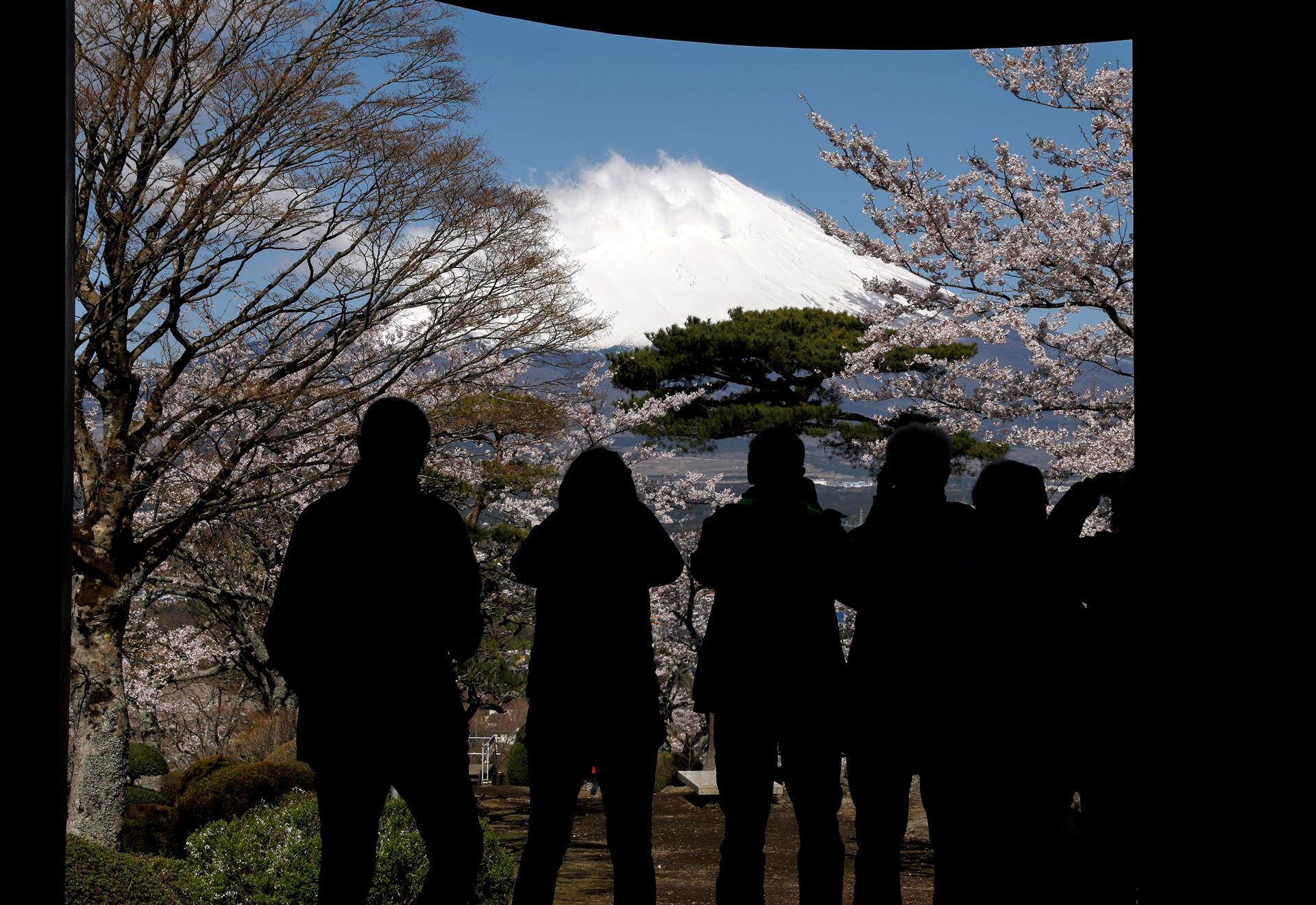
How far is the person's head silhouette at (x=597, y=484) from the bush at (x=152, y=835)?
10.5 meters

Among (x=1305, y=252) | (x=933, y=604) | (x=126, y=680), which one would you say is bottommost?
(x=126, y=680)

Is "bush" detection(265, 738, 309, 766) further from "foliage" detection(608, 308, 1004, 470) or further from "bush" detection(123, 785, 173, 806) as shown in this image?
"foliage" detection(608, 308, 1004, 470)

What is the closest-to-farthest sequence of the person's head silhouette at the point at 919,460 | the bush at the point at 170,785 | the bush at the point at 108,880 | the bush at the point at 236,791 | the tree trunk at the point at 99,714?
1. the person's head silhouette at the point at 919,460
2. the bush at the point at 108,880
3. the tree trunk at the point at 99,714
4. the bush at the point at 236,791
5. the bush at the point at 170,785

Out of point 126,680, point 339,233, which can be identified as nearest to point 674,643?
point 126,680

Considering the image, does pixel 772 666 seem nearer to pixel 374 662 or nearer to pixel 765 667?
pixel 765 667

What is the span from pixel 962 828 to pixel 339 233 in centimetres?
942

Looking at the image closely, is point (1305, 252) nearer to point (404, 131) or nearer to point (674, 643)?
point (404, 131)

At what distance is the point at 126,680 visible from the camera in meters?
13.8

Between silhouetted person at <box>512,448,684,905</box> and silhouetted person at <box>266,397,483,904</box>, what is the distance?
0.93ft

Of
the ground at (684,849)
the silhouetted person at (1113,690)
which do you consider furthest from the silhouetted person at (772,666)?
the ground at (684,849)

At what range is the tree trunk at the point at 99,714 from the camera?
9.38 m

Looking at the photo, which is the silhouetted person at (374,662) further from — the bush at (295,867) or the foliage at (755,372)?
the foliage at (755,372)

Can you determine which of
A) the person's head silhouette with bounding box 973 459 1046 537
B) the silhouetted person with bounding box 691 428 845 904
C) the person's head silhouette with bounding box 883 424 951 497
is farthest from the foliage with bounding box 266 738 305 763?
the person's head silhouette with bounding box 973 459 1046 537

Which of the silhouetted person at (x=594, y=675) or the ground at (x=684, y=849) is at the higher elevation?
the silhouetted person at (x=594, y=675)
